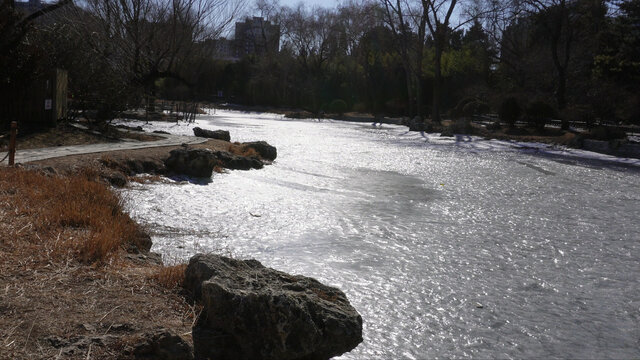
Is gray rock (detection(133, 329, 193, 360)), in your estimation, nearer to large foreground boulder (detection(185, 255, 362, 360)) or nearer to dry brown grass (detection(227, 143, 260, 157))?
large foreground boulder (detection(185, 255, 362, 360))

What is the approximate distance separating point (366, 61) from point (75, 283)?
47659 millimetres

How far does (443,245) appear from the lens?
21.5 ft

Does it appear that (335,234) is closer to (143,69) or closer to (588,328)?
(588,328)

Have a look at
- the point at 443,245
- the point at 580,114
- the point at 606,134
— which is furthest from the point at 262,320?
the point at 580,114

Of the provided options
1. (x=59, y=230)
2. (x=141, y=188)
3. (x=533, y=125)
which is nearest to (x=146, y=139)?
(x=141, y=188)

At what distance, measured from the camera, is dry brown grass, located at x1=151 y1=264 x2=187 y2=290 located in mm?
3945

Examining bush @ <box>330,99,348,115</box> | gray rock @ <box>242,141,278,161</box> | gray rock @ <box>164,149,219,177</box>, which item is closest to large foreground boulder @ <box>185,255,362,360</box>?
gray rock @ <box>164,149,219,177</box>

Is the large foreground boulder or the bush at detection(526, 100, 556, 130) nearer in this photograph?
the large foreground boulder

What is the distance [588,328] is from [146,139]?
10.6 metres

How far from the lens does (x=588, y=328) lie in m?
4.35

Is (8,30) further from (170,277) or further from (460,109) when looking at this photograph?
(460,109)

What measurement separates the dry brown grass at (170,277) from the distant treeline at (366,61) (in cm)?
878

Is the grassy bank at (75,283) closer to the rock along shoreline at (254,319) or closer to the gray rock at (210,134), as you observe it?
the rock along shoreline at (254,319)

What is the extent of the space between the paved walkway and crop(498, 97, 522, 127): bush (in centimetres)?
1749
